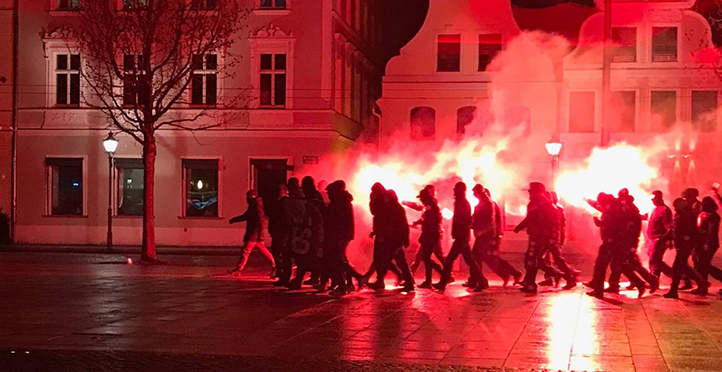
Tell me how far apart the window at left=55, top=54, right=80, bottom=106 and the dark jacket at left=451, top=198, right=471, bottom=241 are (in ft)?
69.9

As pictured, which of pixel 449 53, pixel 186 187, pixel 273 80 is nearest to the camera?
pixel 273 80

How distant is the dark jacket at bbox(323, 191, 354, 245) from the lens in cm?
1655

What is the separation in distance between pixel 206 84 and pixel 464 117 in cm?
971

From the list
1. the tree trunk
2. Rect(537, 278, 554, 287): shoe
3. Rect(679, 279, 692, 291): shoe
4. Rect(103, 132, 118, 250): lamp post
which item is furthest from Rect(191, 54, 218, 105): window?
Rect(679, 279, 692, 291): shoe

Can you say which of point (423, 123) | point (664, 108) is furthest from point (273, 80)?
point (664, 108)

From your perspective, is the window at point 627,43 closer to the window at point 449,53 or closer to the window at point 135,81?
the window at point 449,53

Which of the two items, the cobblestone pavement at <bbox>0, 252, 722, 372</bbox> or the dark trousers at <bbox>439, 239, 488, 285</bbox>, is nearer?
the cobblestone pavement at <bbox>0, 252, 722, 372</bbox>

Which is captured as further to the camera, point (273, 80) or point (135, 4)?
point (273, 80)

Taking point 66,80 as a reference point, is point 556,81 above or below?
above

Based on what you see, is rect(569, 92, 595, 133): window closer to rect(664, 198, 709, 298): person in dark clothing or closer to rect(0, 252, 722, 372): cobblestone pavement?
rect(0, 252, 722, 372): cobblestone pavement

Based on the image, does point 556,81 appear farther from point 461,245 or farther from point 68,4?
point 461,245

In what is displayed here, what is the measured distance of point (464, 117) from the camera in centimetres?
3731

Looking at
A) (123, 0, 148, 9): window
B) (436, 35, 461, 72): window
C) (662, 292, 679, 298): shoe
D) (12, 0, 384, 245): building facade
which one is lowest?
(662, 292, 679, 298): shoe

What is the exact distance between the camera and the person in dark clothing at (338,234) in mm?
→ 16391
